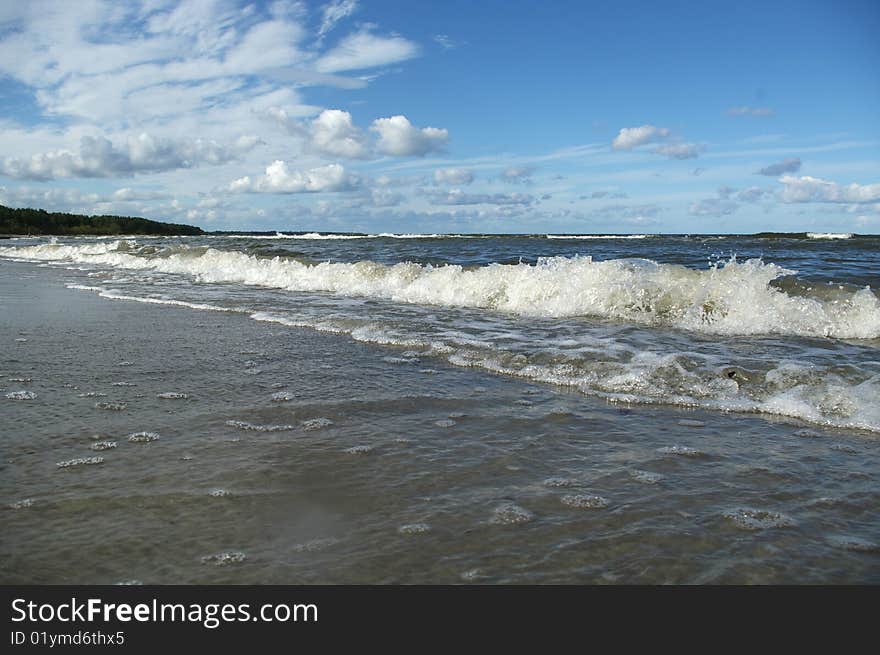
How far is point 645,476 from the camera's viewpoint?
3145 mm

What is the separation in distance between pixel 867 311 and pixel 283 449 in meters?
8.14

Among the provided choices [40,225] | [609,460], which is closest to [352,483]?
[609,460]

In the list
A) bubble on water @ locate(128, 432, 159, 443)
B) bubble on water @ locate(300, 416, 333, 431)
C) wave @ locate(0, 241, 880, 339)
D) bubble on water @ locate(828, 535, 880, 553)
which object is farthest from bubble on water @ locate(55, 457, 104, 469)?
wave @ locate(0, 241, 880, 339)

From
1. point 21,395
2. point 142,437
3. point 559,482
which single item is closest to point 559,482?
point 559,482

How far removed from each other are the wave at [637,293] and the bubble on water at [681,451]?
4.91 meters

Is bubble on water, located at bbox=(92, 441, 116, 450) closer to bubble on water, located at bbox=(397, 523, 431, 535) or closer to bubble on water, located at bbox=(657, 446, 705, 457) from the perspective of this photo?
bubble on water, located at bbox=(397, 523, 431, 535)

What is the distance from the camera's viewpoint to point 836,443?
3.76 metres

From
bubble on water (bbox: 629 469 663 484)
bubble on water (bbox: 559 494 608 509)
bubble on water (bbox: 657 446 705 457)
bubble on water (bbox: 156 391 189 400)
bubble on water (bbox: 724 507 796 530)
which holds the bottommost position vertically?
bubble on water (bbox: 724 507 796 530)

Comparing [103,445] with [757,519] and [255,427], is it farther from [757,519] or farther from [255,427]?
[757,519]

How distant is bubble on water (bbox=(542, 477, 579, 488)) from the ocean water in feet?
0.09

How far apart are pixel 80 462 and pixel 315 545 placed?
1621mm

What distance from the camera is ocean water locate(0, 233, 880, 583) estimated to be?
7.63 ft

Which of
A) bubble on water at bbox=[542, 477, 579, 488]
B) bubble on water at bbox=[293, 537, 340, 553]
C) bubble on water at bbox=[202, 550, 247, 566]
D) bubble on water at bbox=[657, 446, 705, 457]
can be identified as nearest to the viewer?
bubble on water at bbox=[202, 550, 247, 566]

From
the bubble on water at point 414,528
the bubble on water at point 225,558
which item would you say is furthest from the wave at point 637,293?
the bubble on water at point 225,558
